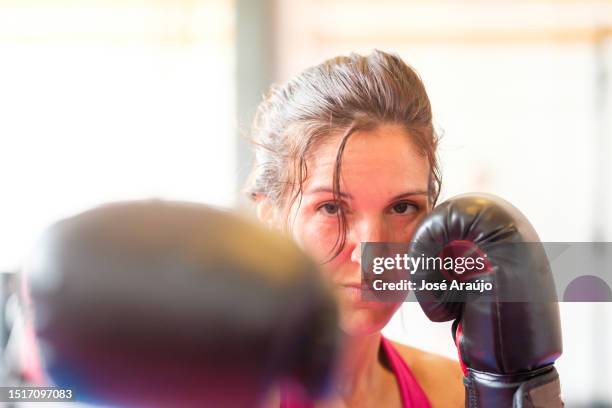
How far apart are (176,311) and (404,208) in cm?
46

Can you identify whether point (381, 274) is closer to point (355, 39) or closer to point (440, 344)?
point (440, 344)

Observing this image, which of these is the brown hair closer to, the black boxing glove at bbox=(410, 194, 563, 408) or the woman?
the woman

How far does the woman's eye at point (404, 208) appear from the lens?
2.20ft

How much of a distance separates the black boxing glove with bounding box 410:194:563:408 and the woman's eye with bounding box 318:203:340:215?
0.12 m

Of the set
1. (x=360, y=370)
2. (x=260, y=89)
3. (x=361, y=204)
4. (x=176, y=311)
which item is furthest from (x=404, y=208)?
(x=260, y=89)

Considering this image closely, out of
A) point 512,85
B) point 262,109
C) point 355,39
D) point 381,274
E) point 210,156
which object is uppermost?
point 355,39

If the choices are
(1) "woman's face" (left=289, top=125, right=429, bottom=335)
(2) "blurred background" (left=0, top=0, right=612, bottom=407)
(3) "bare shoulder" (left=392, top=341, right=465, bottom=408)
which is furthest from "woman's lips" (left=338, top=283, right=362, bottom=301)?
(2) "blurred background" (left=0, top=0, right=612, bottom=407)

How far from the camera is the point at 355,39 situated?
2.03m

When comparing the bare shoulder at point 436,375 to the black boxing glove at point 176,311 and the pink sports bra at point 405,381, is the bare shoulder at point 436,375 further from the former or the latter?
the black boxing glove at point 176,311

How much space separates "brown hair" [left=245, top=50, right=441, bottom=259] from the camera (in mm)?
762

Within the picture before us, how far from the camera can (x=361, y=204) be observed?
0.66m

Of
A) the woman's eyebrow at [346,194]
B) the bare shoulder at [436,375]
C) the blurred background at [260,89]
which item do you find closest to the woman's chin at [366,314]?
the woman's eyebrow at [346,194]

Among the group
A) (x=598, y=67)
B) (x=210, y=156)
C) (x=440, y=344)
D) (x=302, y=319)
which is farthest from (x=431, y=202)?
(x=598, y=67)

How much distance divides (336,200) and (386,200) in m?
0.06
